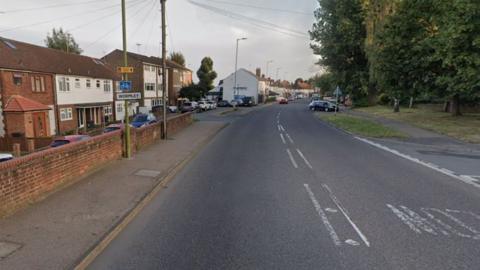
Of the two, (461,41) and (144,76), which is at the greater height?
(461,41)

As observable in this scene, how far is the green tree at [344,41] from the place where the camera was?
44000 millimetres

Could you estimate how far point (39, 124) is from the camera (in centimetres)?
2462

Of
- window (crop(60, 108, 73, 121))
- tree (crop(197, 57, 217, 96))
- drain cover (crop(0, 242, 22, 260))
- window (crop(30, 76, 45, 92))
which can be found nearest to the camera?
drain cover (crop(0, 242, 22, 260))

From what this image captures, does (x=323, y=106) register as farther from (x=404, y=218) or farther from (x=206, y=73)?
(x=404, y=218)

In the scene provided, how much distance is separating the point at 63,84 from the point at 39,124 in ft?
16.7

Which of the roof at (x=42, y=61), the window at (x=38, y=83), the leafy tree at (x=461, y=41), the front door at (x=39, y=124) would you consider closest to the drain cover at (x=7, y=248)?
the leafy tree at (x=461, y=41)

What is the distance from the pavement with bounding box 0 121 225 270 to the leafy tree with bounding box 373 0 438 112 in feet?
72.8

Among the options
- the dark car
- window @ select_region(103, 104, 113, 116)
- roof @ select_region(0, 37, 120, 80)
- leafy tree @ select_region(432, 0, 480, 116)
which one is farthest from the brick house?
leafy tree @ select_region(432, 0, 480, 116)

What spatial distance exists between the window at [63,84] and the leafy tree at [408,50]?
26.5m

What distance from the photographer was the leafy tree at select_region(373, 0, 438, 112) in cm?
2453

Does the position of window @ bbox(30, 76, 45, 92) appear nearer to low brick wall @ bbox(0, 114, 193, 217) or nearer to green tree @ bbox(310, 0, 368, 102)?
low brick wall @ bbox(0, 114, 193, 217)

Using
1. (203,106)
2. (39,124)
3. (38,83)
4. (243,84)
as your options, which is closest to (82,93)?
(38,83)

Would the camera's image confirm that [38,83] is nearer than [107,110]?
Yes

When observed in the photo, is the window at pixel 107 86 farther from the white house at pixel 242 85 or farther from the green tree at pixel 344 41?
the white house at pixel 242 85
